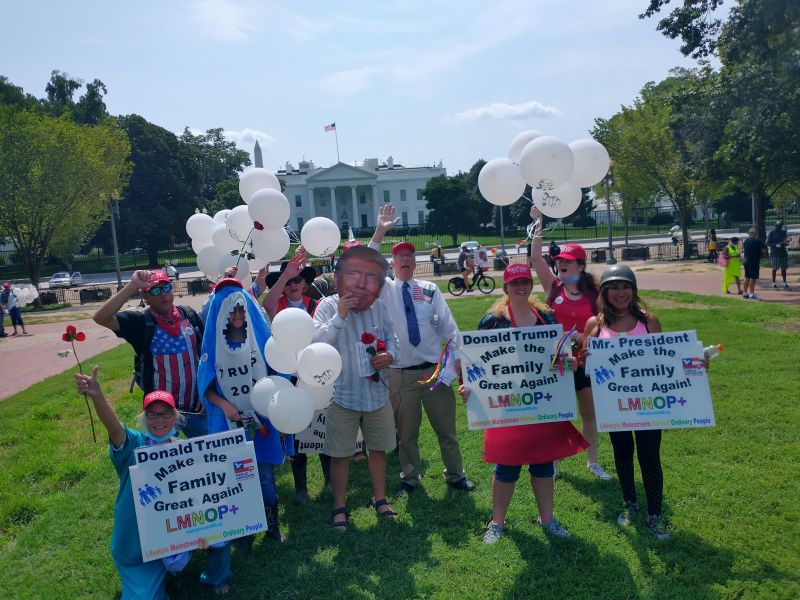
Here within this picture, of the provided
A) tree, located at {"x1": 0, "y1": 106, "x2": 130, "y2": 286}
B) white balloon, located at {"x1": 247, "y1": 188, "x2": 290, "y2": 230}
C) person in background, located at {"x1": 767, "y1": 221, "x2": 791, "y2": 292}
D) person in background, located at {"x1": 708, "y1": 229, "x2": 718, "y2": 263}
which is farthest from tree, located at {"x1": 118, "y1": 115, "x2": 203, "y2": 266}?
white balloon, located at {"x1": 247, "y1": 188, "x2": 290, "y2": 230}

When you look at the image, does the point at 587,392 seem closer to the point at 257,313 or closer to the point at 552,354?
the point at 552,354

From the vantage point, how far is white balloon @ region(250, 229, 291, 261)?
5.24 m

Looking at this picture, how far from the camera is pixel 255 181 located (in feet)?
18.3

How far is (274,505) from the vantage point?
180 inches

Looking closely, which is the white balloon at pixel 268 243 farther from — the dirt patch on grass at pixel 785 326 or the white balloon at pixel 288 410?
the dirt patch on grass at pixel 785 326

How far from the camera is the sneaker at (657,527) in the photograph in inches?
165

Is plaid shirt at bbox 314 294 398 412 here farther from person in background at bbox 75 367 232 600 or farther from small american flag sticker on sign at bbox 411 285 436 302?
person in background at bbox 75 367 232 600

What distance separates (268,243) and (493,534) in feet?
9.60

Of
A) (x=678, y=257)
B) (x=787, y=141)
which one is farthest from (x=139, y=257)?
(x=787, y=141)

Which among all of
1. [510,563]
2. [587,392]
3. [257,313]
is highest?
[257,313]

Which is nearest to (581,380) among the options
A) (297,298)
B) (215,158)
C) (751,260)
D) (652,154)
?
(297,298)

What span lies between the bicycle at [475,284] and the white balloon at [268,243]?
1633cm

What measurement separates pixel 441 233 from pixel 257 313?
6196 cm

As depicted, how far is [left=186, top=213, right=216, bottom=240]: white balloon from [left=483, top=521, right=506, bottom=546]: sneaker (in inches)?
146
